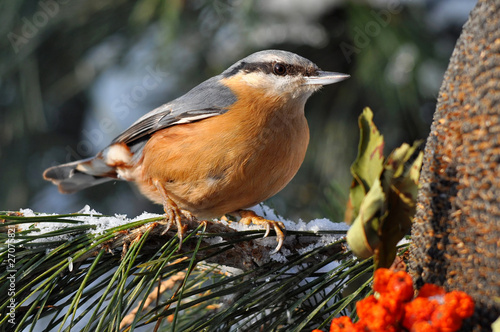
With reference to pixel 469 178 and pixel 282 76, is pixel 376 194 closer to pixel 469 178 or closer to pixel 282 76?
pixel 469 178

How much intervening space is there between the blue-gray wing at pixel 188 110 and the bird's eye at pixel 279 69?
235 mm

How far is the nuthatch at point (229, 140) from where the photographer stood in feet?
6.92

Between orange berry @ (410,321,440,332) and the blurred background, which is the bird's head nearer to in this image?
the blurred background

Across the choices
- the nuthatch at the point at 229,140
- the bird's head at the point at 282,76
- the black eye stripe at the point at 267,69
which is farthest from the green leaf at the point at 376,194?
the black eye stripe at the point at 267,69

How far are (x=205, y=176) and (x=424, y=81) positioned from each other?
1605mm

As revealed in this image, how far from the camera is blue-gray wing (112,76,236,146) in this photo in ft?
7.73

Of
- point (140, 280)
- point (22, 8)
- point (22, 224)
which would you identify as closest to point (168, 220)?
point (140, 280)

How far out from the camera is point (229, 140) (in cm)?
211

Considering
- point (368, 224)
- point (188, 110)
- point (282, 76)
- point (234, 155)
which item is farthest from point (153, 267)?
point (282, 76)

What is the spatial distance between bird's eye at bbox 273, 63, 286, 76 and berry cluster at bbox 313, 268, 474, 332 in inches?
66.6

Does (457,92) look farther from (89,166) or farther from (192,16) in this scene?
(192,16)

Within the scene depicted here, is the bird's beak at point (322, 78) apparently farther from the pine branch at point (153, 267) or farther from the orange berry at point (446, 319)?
the orange berry at point (446, 319)

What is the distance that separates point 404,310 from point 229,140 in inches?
52.0

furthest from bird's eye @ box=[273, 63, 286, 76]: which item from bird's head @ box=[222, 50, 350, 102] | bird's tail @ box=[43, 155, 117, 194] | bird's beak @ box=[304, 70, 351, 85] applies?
bird's tail @ box=[43, 155, 117, 194]
